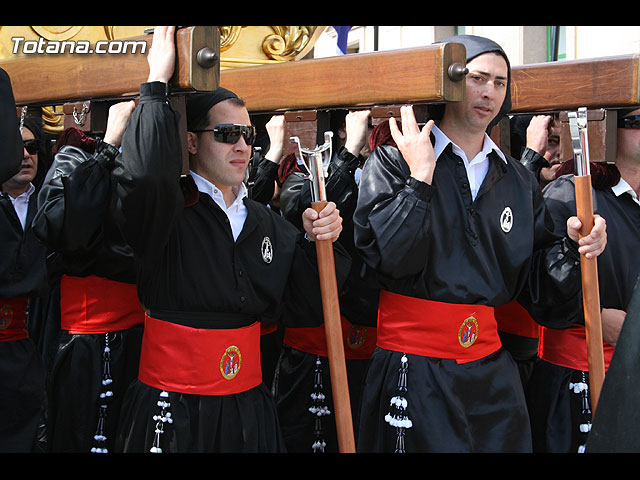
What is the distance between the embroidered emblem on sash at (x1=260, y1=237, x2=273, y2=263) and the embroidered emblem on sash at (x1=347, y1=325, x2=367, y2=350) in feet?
3.91

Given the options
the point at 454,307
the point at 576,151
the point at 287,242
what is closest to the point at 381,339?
the point at 454,307

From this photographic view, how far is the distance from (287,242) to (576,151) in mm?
1178

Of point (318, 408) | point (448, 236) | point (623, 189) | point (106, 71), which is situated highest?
point (106, 71)

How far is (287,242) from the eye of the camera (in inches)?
124

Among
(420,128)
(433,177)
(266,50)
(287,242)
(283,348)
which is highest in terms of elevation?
(266,50)

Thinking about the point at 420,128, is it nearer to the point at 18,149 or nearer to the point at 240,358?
the point at 240,358

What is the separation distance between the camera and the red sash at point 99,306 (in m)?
3.77

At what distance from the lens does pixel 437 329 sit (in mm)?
2988

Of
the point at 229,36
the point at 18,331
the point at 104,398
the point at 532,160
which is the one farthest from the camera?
the point at 229,36

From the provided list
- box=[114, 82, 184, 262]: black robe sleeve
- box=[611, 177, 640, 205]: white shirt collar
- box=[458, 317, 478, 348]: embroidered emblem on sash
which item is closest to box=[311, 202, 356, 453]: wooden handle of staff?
box=[458, 317, 478, 348]: embroidered emblem on sash

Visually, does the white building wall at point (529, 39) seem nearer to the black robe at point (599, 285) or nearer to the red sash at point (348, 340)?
the red sash at point (348, 340)

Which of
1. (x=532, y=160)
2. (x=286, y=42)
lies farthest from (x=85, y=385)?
(x=286, y=42)

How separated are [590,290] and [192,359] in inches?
61.0

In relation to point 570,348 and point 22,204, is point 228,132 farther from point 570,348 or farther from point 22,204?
point 570,348
